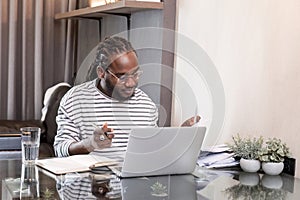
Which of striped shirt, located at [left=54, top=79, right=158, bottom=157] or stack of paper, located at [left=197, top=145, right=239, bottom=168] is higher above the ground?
striped shirt, located at [left=54, top=79, right=158, bottom=157]

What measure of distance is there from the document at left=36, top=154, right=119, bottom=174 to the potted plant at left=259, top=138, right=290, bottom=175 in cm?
59

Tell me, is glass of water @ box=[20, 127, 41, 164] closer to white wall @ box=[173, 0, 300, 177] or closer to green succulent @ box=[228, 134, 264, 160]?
green succulent @ box=[228, 134, 264, 160]

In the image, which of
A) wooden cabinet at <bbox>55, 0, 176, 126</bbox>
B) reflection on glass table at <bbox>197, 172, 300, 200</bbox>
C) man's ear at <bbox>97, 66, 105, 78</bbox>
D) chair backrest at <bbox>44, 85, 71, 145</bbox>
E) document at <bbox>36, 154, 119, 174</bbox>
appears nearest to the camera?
reflection on glass table at <bbox>197, 172, 300, 200</bbox>

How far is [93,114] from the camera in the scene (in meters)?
2.30

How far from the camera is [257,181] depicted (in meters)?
1.83

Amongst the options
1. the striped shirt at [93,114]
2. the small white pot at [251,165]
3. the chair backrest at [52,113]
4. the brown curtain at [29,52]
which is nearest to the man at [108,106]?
the striped shirt at [93,114]

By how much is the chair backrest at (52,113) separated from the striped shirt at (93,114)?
1.39m

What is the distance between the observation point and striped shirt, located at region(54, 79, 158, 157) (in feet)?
7.30

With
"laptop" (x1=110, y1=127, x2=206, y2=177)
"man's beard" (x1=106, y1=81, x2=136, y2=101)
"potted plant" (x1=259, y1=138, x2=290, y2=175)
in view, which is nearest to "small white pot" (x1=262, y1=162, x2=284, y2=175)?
"potted plant" (x1=259, y1=138, x2=290, y2=175)

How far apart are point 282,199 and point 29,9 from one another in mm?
3269

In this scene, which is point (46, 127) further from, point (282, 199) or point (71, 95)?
point (282, 199)

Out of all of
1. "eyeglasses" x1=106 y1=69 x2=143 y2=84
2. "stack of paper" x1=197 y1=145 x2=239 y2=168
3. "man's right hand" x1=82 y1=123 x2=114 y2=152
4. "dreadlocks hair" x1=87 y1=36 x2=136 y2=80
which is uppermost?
"dreadlocks hair" x1=87 y1=36 x2=136 y2=80

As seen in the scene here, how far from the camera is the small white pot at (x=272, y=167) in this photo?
1.94 meters

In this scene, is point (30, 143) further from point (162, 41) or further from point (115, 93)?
point (162, 41)
